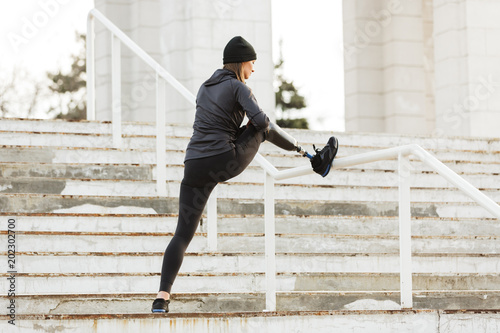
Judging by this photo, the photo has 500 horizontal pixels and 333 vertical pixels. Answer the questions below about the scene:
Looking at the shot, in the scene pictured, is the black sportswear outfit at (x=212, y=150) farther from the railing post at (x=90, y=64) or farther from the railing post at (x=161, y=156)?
the railing post at (x=90, y=64)

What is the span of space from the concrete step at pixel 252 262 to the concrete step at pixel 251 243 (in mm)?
184

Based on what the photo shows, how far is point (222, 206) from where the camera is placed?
24.0 feet

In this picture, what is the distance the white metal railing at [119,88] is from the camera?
7414 millimetres

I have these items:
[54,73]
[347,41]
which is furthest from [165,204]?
[54,73]

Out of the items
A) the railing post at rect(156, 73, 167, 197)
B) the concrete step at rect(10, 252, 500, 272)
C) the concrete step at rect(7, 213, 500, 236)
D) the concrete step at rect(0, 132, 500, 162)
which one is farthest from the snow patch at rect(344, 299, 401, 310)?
the concrete step at rect(0, 132, 500, 162)

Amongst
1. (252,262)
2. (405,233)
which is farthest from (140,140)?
(405,233)

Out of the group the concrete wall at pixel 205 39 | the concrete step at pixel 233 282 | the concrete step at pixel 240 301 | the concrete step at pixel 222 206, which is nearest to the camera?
the concrete step at pixel 240 301

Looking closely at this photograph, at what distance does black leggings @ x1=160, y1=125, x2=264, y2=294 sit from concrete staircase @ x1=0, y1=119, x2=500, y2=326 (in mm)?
571

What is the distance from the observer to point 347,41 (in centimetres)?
1593

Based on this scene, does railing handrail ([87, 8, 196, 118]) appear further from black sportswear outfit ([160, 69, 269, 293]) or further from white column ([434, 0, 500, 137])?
white column ([434, 0, 500, 137])

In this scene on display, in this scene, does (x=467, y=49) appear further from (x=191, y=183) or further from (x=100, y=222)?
(x=191, y=183)

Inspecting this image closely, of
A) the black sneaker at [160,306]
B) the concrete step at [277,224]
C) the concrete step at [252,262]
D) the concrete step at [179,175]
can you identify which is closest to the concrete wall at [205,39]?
the concrete step at [179,175]

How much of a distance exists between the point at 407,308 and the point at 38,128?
4.63 metres

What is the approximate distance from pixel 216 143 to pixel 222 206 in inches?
90.2
